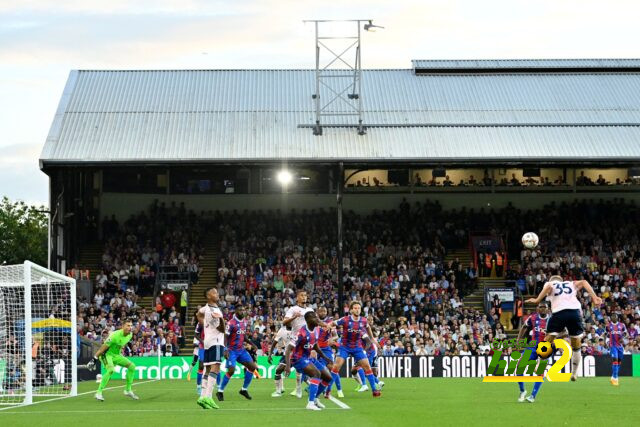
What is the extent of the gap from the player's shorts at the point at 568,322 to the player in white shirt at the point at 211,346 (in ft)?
21.4

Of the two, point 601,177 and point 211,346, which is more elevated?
point 601,177

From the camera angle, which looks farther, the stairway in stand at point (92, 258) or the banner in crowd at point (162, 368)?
the stairway in stand at point (92, 258)

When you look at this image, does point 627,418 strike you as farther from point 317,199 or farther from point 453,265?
point 317,199

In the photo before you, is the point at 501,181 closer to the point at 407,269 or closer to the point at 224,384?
the point at 407,269

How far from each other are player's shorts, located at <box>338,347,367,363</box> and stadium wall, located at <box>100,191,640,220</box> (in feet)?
94.7

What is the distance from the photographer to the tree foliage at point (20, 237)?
85375 millimetres

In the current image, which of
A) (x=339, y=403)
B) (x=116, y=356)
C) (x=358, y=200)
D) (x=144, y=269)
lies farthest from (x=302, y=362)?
(x=358, y=200)

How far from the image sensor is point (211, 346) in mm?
21188

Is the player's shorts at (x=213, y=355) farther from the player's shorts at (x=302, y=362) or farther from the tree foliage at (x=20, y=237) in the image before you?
the tree foliage at (x=20, y=237)

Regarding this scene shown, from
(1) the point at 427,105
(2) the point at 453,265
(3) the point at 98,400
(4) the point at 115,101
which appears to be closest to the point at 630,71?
(1) the point at 427,105

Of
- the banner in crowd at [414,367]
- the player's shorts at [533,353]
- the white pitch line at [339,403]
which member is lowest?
the banner in crowd at [414,367]

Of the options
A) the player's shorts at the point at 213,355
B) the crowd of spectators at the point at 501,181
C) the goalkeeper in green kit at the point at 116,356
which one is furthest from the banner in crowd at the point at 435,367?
the player's shorts at the point at 213,355

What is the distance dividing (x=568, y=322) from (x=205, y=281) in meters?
31.8

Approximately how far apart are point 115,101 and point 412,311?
18407 millimetres
